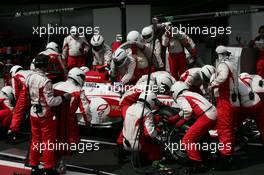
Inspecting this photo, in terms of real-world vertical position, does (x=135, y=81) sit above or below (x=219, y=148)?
above

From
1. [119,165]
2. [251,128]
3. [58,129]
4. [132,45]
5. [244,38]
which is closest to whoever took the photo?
[58,129]

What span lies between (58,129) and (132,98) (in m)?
1.48

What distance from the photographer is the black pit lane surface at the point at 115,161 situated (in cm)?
783

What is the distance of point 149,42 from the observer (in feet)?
34.9

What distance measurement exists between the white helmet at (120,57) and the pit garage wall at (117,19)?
5226 millimetres

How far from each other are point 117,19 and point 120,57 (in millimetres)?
5620

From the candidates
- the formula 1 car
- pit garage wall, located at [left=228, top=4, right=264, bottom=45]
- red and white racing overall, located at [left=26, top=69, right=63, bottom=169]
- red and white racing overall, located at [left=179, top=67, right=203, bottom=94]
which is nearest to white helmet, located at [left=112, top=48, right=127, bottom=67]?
the formula 1 car

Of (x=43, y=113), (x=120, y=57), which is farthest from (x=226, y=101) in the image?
(x=43, y=113)

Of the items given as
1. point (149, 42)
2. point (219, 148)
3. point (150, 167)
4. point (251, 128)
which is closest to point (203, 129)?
point (219, 148)

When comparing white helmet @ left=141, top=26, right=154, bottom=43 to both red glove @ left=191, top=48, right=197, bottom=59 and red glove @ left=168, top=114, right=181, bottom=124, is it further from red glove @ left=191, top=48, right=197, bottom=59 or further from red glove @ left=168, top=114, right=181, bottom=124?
red glove @ left=168, top=114, right=181, bottom=124

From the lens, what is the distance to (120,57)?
944 cm

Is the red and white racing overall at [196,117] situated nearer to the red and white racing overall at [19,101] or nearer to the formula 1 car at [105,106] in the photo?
the formula 1 car at [105,106]

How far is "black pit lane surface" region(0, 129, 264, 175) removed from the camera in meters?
7.83

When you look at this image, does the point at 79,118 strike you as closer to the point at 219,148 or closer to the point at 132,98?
the point at 132,98
